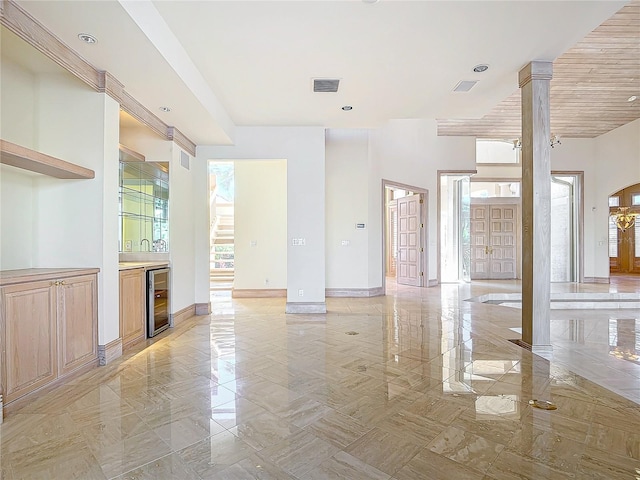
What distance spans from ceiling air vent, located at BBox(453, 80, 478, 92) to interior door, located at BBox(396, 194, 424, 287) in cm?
512

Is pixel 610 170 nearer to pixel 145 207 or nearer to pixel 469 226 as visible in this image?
pixel 469 226

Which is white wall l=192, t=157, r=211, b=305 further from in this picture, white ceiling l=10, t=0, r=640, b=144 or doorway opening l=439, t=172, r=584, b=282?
doorway opening l=439, t=172, r=584, b=282

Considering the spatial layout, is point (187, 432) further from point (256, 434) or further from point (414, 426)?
point (414, 426)

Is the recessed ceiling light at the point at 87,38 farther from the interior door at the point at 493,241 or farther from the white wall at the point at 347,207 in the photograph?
the interior door at the point at 493,241

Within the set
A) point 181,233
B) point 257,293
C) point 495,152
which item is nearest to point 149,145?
point 181,233

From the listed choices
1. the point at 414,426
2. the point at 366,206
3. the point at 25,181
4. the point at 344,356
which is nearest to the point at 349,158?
the point at 366,206

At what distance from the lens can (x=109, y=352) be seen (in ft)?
11.2

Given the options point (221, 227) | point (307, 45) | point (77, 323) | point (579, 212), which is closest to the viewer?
point (77, 323)

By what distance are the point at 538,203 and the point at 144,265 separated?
176 inches

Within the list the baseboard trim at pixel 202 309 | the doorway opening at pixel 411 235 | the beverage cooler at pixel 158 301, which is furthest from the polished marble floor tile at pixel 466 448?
the doorway opening at pixel 411 235

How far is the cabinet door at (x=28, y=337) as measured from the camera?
93.0 inches

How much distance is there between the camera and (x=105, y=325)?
3.35 m

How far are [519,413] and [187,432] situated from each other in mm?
2142

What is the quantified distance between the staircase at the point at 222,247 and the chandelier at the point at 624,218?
1329cm
